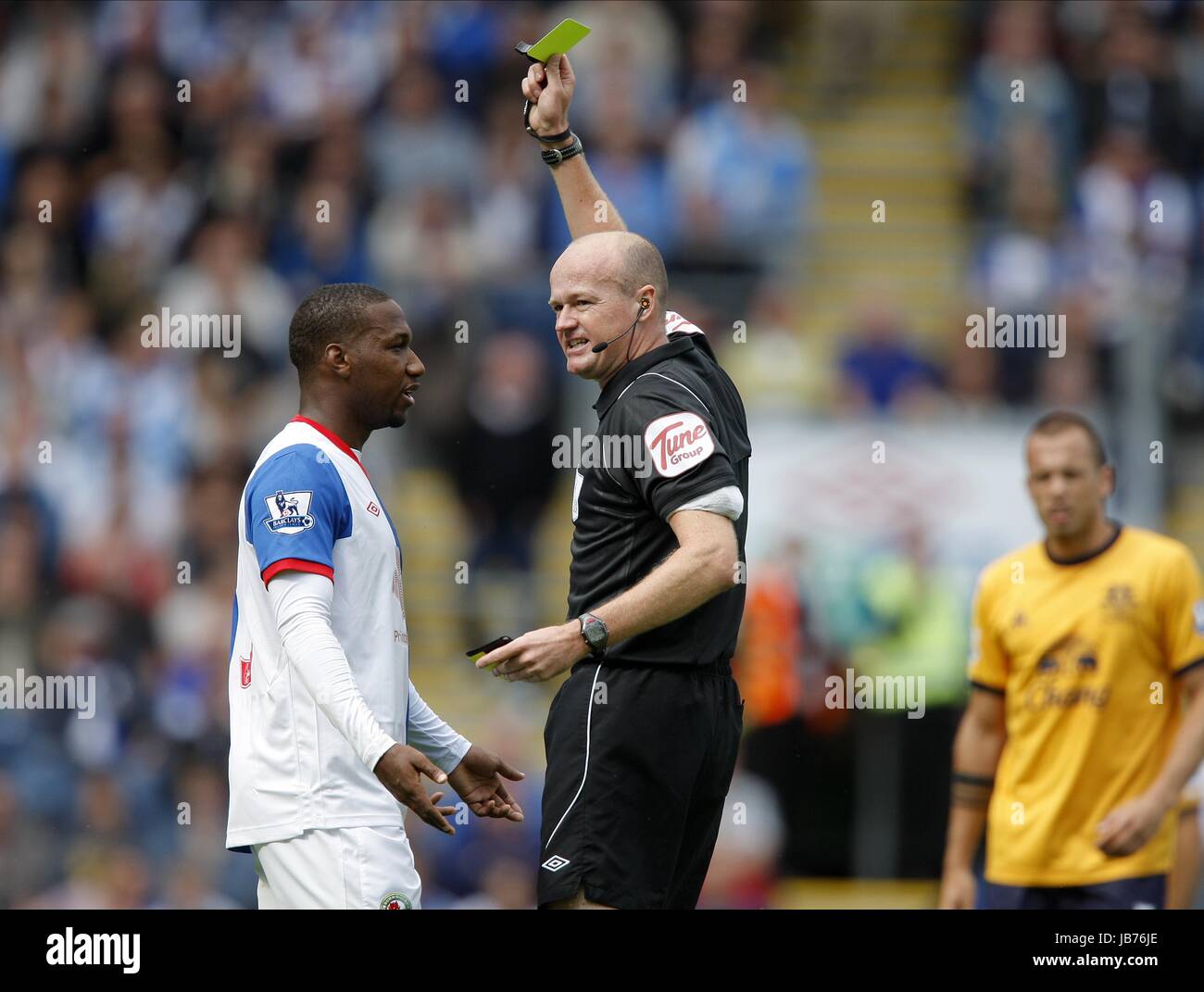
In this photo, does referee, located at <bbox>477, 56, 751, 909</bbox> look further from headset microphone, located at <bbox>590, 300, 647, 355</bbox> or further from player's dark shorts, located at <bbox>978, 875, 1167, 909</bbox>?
player's dark shorts, located at <bbox>978, 875, 1167, 909</bbox>

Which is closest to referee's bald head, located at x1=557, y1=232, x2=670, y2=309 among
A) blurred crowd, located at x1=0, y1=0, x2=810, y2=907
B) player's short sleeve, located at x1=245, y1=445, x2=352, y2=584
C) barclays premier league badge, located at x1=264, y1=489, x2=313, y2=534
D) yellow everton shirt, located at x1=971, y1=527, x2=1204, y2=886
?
player's short sleeve, located at x1=245, y1=445, x2=352, y2=584

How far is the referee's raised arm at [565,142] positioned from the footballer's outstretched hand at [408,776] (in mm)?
1876

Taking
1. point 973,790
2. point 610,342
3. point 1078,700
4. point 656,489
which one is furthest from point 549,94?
point 973,790

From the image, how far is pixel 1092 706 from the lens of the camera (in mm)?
6113

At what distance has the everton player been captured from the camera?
6.02m

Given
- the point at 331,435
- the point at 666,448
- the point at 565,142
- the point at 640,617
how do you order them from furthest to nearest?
the point at 565,142 < the point at 331,435 < the point at 666,448 < the point at 640,617

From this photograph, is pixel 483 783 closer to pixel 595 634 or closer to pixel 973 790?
pixel 595 634

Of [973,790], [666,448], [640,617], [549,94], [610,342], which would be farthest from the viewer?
[973,790]

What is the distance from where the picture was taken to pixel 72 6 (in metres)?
12.4

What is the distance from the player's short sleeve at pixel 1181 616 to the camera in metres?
6.06

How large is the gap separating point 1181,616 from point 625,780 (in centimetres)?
265

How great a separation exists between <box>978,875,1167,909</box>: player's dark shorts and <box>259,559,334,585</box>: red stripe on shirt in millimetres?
3118

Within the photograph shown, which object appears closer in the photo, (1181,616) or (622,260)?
→ (622,260)

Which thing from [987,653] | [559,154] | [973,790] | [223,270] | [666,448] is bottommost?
[973,790]
